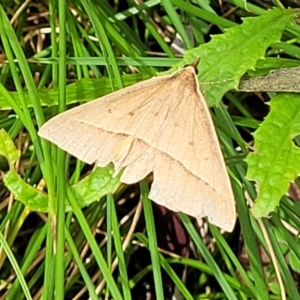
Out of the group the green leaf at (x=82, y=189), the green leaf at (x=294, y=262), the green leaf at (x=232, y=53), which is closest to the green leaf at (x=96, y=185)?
the green leaf at (x=82, y=189)

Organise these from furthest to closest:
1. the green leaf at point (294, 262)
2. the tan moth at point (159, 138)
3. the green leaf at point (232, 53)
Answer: the green leaf at point (294, 262)
the green leaf at point (232, 53)
the tan moth at point (159, 138)

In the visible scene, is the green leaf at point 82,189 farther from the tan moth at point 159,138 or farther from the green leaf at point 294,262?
the green leaf at point 294,262

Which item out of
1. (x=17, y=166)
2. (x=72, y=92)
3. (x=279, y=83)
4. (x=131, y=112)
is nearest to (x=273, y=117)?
(x=279, y=83)

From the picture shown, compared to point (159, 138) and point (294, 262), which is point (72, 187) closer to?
point (159, 138)

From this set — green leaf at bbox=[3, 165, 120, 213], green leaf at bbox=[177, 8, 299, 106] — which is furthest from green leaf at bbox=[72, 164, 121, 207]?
green leaf at bbox=[177, 8, 299, 106]

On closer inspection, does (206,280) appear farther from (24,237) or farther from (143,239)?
(24,237)

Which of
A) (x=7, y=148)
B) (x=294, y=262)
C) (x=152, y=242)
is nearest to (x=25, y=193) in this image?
(x=7, y=148)
